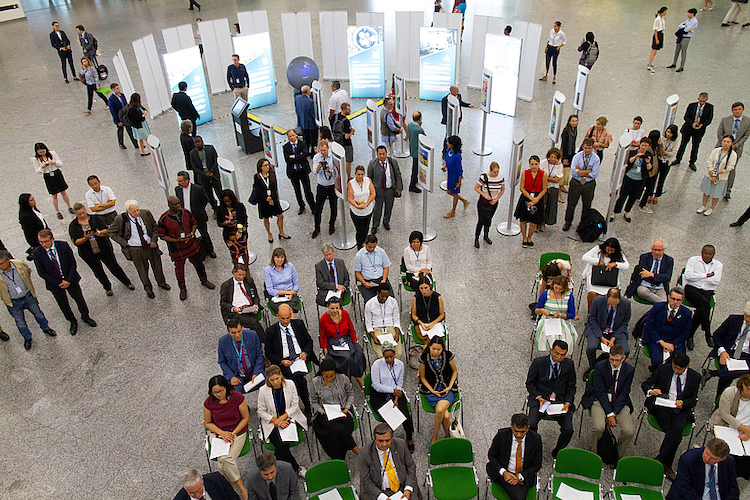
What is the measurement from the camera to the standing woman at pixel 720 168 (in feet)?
28.6

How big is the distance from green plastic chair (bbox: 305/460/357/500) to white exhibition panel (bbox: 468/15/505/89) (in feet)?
35.5

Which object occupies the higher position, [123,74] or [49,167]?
[123,74]

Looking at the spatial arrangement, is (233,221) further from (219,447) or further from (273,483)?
(273,483)

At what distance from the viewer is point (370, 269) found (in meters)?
7.21

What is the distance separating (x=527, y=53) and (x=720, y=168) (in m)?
5.78

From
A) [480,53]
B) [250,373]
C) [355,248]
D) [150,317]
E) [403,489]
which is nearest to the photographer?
[403,489]

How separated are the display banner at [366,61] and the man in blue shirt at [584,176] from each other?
683 centimetres

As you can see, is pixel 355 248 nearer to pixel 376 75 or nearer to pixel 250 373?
pixel 250 373

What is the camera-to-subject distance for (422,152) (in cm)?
845

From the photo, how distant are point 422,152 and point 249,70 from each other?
735 cm

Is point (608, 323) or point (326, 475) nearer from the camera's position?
point (326, 475)

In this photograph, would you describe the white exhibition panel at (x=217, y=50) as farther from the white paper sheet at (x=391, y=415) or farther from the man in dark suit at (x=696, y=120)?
the white paper sheet at (x=391, y=415)

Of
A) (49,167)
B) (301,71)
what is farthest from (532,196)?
(49,167)

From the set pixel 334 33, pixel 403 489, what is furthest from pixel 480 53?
pixel 403 489
